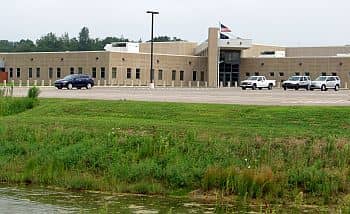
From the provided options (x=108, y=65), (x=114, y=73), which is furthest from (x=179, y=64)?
(x=108, y=65)

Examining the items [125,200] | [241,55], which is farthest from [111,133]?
[241,55]

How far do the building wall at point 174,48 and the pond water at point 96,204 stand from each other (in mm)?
101547

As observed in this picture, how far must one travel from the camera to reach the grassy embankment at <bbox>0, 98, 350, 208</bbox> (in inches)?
708

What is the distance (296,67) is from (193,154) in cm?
9106

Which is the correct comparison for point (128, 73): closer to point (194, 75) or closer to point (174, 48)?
point (194, 75)

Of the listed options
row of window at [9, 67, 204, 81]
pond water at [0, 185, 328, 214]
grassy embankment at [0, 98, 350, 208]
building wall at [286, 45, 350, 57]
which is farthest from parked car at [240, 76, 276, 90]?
pond water at [0, 185, 328, 214]

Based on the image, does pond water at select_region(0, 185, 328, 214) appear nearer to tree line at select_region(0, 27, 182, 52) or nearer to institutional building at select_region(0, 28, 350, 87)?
institutional building at select_region(0, 28, 350, 87)

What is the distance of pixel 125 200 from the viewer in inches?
696

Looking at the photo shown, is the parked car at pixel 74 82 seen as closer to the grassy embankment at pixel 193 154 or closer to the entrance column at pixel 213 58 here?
the entrance column at pixel 213 58

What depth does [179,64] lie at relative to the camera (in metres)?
111

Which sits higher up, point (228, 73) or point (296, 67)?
point (296, 67)

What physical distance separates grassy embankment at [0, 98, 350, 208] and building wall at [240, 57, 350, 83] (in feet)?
265

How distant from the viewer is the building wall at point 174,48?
11988 centimetres

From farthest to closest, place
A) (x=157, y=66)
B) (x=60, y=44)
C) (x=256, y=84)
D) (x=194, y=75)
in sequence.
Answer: (x=60, y=44) < (x=194, y=75) < (x=157, y=66) < (x=256, y=84)
